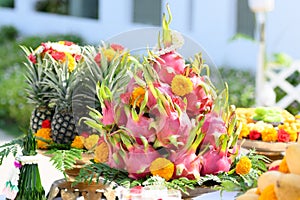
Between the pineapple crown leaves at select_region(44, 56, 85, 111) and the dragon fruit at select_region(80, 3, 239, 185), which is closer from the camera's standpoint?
the dragon fruit at select_region(80, 3, 239, 185)

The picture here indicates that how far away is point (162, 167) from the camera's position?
1.64 metres

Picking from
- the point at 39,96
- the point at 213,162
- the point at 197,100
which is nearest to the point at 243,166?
the point at 213,162

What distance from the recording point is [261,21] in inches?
264

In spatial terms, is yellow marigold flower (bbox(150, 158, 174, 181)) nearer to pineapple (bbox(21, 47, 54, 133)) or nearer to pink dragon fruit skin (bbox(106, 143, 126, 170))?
pink dragon fruit skin (bbox(106, 143, 126, 170))

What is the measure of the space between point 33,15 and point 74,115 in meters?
8.85

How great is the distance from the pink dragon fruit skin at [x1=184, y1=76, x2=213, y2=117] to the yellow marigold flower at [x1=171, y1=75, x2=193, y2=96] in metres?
0.01

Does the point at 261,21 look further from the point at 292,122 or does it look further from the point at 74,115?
the point at 74,115

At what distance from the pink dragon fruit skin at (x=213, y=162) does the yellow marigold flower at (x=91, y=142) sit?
0.26m

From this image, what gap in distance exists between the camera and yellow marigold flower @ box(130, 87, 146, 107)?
5.43ft

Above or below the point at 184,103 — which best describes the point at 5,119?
below

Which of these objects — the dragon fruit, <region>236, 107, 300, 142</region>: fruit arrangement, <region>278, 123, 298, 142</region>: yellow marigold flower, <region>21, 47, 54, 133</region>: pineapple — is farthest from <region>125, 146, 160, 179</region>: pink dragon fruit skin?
<region>278, 123, 298, 142</region>: yellow marigold flower

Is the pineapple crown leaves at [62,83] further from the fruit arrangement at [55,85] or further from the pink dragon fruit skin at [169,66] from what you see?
the pink dragon fruit skin at [169,66]

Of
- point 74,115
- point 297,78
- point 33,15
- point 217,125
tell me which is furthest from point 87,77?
point 33,15

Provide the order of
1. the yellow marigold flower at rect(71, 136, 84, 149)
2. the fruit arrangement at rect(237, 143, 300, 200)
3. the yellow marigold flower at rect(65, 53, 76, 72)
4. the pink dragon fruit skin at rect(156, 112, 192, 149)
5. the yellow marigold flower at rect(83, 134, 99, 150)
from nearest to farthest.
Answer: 1. the fruit arrangement at rect(237, 143, 300, 200)
2. the pink dragon fruit skin at rect(156, 112, 192, 149)
3. the yellow marigold flower at rect(83, 134, 99, 150)
4. the yellow marigold flower at rect(71, 136, 84, 149)
5. the yellow marigold flower at rect(65, 53, 76, 72)
